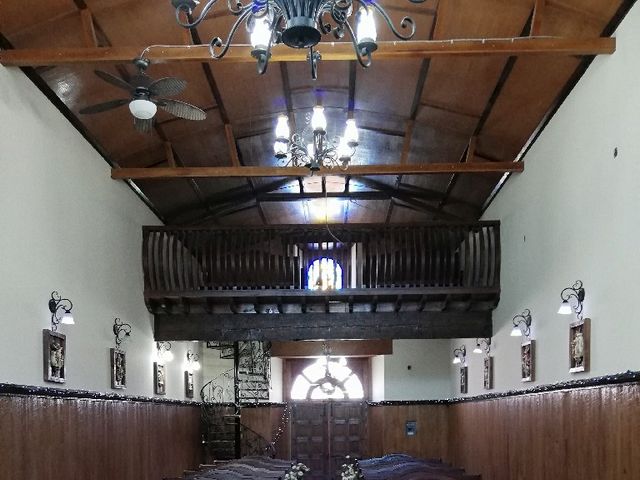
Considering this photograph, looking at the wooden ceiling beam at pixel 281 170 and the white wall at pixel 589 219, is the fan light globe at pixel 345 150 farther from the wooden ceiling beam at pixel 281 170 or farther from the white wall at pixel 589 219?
the white wall at pixel 589 219

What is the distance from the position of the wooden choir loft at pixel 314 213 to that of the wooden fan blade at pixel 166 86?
0.06 metres

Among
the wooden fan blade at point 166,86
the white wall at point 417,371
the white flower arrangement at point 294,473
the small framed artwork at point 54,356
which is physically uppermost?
the wooden fan blade at point 166,86

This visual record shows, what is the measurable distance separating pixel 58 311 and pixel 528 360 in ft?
19.4

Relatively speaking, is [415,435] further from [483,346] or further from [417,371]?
[483,346]

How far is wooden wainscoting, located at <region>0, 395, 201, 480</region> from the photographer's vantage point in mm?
7180

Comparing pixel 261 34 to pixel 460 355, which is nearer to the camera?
pixel 261 34

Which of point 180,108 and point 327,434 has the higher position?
point 180,108

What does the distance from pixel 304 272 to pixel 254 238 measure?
0.99 metres

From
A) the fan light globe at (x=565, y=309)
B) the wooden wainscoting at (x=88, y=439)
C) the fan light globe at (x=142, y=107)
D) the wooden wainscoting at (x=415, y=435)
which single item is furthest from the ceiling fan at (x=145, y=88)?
the wooden wainscoting at (x=415, y=435)

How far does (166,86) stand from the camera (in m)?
6.52

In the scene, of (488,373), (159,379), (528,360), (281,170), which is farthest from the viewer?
(159,379)

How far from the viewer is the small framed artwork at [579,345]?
25.7ft

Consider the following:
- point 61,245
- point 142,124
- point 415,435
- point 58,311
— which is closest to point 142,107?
point 142,124

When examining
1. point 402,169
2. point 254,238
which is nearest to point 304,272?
point 254,238
